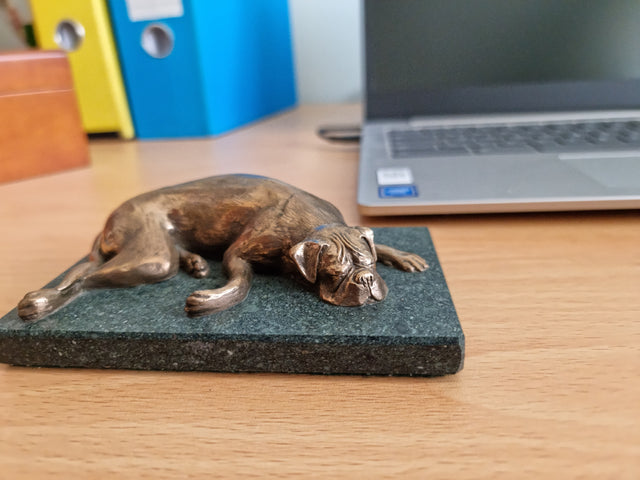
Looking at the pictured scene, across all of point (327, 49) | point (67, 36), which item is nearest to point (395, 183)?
point (67, 36)

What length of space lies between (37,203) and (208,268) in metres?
0.54

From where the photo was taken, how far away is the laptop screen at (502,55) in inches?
37.6

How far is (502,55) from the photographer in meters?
0.98

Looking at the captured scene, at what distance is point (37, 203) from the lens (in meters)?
0.82

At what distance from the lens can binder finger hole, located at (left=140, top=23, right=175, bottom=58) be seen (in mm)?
1139

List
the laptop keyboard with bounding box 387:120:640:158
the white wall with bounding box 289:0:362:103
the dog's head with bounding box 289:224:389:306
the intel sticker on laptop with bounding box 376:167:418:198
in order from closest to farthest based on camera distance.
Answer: the dog's head with bounding box 289:224:389:306 < the intel sticker on laptop with bounding box 376:167:418:198 < the laptop keyboard with bounding box 387:120:640:158 < the white wall with bounding box 289:0:362:103

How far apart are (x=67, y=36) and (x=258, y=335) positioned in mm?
1209

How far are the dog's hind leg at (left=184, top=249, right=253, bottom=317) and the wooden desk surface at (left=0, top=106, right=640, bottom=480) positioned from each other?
0.05 m

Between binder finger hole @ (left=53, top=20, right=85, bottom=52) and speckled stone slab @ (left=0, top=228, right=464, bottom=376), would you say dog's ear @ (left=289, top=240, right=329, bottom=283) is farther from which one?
binder finger hole @ (left=53, top=20, right=85, bottom=52)

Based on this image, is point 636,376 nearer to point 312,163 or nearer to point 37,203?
point 312,163

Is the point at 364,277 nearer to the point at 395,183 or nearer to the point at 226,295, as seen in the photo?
the point at 226,295

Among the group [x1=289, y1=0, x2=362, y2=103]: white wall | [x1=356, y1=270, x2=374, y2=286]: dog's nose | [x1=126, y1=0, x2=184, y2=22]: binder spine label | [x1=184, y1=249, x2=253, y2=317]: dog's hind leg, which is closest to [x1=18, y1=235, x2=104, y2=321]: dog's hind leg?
[x1=184, y1=249, x2=253, y2=317]: dog's hind leg

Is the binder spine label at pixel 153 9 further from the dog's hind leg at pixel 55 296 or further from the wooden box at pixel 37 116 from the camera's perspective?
the dog's hind leg at pixel 55 296

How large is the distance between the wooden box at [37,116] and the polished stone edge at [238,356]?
73 centimetres
